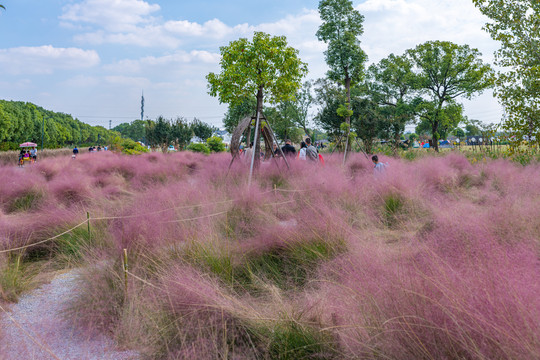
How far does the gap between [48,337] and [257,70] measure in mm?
9208

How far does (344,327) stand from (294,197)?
166 inches

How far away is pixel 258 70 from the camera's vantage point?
34.4 ft

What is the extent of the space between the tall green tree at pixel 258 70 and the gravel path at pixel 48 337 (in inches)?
305

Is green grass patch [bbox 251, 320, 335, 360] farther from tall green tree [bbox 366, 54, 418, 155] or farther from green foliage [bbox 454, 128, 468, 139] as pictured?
green foliage [bbox 454, 128, 468, 139]

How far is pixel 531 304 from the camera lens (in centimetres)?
150

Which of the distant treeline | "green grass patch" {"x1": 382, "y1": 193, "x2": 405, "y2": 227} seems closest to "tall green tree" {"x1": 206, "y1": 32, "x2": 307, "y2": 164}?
"green grass patch" {"x1": 382, "y1": 193, "x2": 405, "y2": 227}

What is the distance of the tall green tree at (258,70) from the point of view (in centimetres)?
1024

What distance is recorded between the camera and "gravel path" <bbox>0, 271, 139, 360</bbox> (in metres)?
2.29

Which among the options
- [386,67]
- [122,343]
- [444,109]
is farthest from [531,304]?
[386,67]

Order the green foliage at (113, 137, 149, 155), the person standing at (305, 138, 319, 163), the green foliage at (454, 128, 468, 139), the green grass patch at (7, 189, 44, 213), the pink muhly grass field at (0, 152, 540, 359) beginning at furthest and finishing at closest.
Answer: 1. the green foliage at (454, 128, 468, 139)
2. the green foliage at (113, 137, 149, 155)
3. the person standing at (305, 138, 319, 163)
4. the green grass patch at (7, 189, 44, 213)
5. the pink muhly grass field at (0, 152, 540, 359)

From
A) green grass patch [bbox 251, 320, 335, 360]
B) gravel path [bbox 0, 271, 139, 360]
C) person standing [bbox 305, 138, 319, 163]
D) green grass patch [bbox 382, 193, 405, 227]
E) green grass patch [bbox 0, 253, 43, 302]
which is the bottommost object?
gravel path [bbox 0, 271, 139, 360]

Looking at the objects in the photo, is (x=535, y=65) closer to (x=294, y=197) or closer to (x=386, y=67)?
(x=294, y=197)

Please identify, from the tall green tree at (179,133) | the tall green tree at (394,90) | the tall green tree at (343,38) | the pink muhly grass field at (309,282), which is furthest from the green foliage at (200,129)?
the pink muhly grass field at (309,282)

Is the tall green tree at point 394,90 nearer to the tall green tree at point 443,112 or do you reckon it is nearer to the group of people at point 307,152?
the tall green tree at point 443,112
